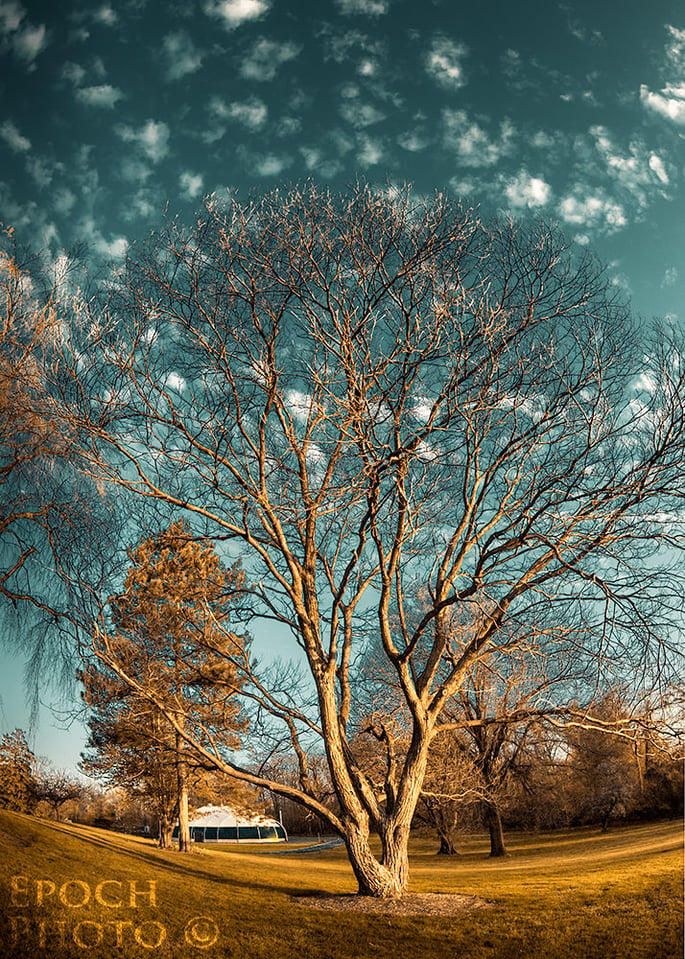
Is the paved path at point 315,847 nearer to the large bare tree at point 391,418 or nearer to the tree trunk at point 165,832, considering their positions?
the large bare tree at point 391,418

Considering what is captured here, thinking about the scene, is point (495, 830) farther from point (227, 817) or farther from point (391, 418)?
point (391, 418)

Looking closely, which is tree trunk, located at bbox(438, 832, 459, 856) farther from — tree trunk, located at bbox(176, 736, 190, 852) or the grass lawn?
tree trunk, located at bbox(176, 736, 190, 852)

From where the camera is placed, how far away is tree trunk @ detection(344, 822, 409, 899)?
177 inches

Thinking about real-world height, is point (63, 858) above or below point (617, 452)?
below

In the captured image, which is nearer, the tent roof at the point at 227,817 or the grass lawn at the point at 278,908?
the grass lawn at the point at 278,908

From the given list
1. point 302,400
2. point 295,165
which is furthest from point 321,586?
point 295,165

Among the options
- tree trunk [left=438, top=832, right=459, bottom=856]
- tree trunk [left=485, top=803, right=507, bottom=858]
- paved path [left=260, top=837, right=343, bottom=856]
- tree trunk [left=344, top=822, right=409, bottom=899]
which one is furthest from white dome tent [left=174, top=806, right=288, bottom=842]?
tree trunk [left=438, top=832, right=459, bottom=856]

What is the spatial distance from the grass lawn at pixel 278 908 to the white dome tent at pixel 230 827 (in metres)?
0.16

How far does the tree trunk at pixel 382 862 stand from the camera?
4.50m

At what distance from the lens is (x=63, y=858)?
3.15m

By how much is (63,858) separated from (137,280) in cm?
414

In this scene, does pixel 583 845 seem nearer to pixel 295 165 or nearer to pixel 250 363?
pixel 250 363

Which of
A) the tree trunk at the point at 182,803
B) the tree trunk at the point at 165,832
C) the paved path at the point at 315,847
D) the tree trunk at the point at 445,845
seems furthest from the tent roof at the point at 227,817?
the tree trunk at the point at 445,845

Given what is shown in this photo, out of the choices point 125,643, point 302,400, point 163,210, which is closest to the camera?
point 125,643
